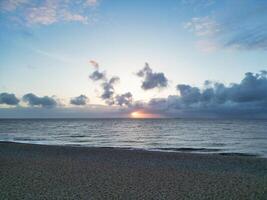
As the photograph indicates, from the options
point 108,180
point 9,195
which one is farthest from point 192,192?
point 9,195

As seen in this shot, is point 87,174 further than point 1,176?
Yes

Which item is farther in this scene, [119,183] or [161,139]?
[161,139]

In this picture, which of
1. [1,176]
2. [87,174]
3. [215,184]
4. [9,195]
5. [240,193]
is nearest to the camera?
[9,195]

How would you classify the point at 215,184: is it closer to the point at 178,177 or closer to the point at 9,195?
the point at 178,177

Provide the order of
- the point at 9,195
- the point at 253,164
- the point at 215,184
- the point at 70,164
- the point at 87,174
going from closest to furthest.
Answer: the point at 9,195 < the point at 215,184 < the point at 87,174 < the point at 70,164 < the point at 253,164

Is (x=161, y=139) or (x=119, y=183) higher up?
(x=119, y=183)

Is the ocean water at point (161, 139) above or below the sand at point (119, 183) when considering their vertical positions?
below

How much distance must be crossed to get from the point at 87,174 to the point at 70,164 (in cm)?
396

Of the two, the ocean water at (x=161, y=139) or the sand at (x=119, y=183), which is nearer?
the sand at (x=119, y=183)

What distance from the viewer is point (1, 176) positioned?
14844mm

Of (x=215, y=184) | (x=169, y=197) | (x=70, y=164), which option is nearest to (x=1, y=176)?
(x=70, y=164)

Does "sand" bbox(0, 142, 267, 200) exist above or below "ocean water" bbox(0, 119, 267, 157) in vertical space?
above

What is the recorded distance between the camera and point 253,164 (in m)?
21.5

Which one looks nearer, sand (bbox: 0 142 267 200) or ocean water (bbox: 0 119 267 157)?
sand (bbox: 0 142 267 200)
